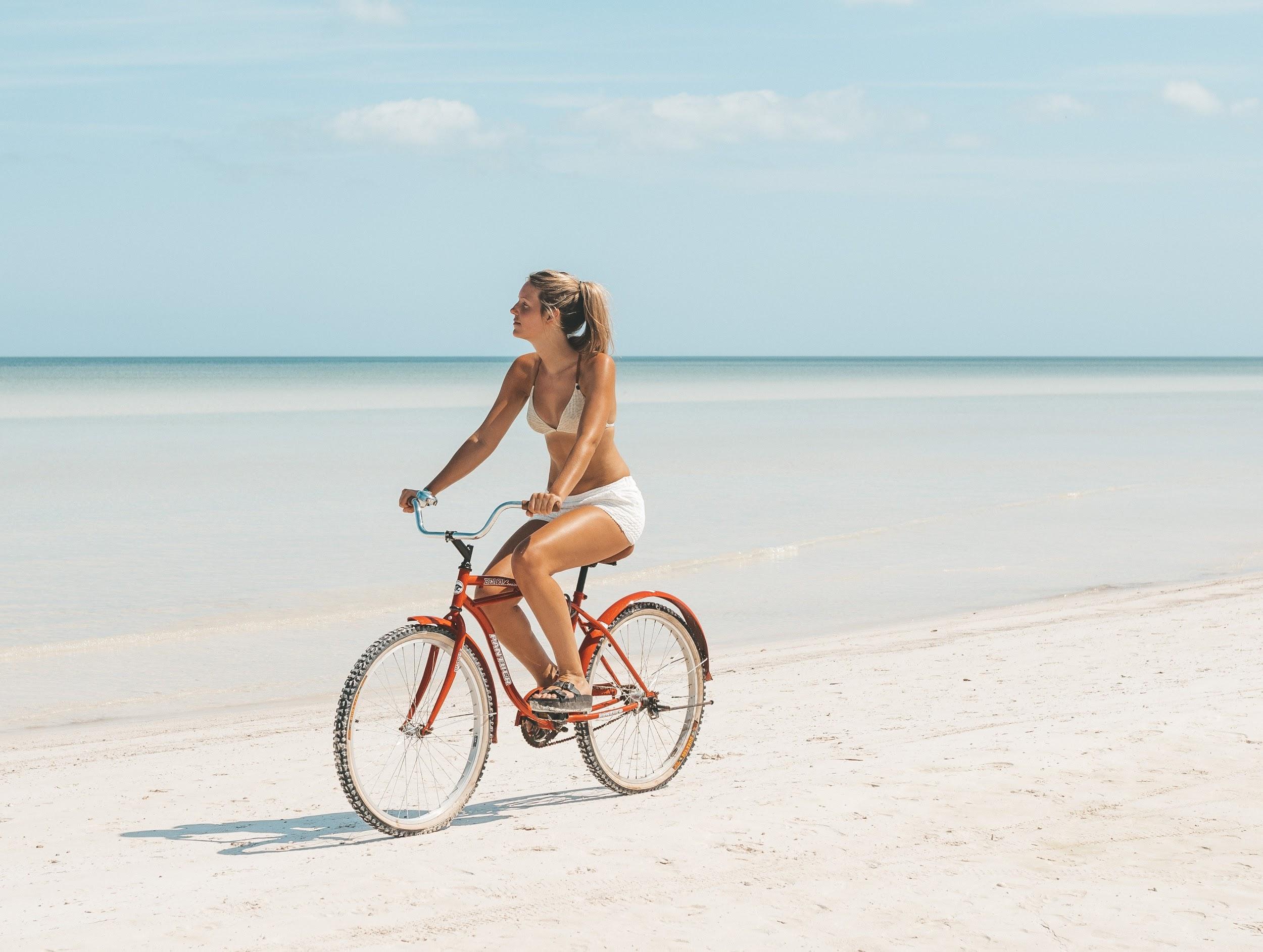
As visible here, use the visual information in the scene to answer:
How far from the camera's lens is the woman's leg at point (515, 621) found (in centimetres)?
475

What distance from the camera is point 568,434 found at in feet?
15.9

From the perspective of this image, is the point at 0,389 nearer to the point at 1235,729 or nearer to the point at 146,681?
the point at 146,681

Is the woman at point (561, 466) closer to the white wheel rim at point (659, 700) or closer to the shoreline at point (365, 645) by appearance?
the white wheel rim at point (659, 700)

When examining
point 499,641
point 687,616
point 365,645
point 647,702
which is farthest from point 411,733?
point 365,645

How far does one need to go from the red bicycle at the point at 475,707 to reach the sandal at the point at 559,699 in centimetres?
4

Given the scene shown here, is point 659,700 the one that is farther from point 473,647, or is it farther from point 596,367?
point 596,367

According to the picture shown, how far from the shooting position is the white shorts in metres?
4.89

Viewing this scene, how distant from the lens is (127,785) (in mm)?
5582

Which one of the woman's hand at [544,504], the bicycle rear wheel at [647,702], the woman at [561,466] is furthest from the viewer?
the bicycle rear wheel at [647,702]

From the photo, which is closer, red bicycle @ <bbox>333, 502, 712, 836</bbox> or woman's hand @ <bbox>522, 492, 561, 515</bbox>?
woman's hand @ <bbox>522, 492, 561, 515</bbox>

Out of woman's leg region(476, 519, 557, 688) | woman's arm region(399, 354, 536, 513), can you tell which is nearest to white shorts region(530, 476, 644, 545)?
woman's leg region(476, 519, 557, 688)

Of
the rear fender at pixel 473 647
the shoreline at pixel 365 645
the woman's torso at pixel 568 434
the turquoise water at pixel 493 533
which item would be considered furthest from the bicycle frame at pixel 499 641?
the turquoise water at pixel 493 533

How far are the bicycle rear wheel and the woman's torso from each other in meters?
0.59
